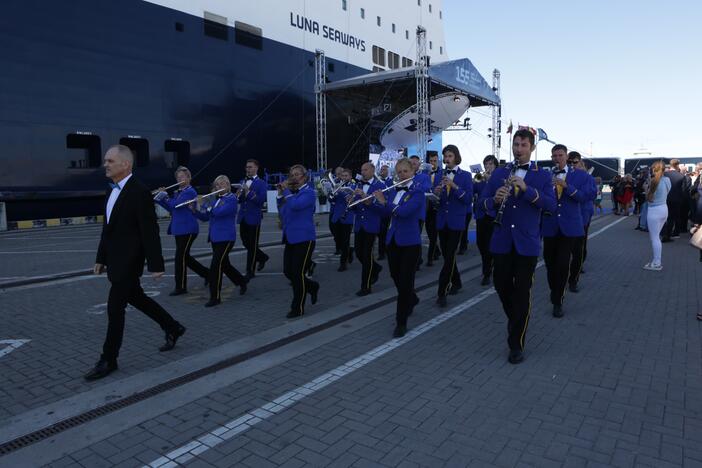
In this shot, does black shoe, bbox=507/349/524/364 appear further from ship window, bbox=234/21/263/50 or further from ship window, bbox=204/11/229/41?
ship window, bbox=234/21/263/50

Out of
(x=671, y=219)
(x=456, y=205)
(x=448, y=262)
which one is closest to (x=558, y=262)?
(x=448, y=262)

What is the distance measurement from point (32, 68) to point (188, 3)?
6907 mm

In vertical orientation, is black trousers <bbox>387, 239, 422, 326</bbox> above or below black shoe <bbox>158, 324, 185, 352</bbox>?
above

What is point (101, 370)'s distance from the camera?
4.14 m

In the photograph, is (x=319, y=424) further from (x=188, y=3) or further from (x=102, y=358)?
(x=188, y=3)

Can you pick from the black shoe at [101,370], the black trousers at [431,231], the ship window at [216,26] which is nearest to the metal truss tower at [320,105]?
the ship window at [216,26]

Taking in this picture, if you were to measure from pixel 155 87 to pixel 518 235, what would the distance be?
19.2 meters

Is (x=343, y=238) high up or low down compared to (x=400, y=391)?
up

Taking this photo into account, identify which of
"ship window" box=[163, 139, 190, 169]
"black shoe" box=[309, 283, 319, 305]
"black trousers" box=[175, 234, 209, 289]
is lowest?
"black shoe" box=[309, 283, 319, 305]

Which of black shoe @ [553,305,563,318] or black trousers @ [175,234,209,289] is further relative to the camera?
black trousers @ [175,234,209,289]

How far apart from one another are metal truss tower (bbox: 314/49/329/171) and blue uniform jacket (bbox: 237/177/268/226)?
684 inches

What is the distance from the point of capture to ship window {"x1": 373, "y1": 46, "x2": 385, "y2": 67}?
31.0 meters

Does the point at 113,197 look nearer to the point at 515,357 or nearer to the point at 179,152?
the point at 515,357

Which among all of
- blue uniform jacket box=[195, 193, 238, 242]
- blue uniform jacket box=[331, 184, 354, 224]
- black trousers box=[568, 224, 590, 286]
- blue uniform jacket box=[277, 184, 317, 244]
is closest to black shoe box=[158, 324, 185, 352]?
blue uniform jacket box=[277, 184, 317, 244]
